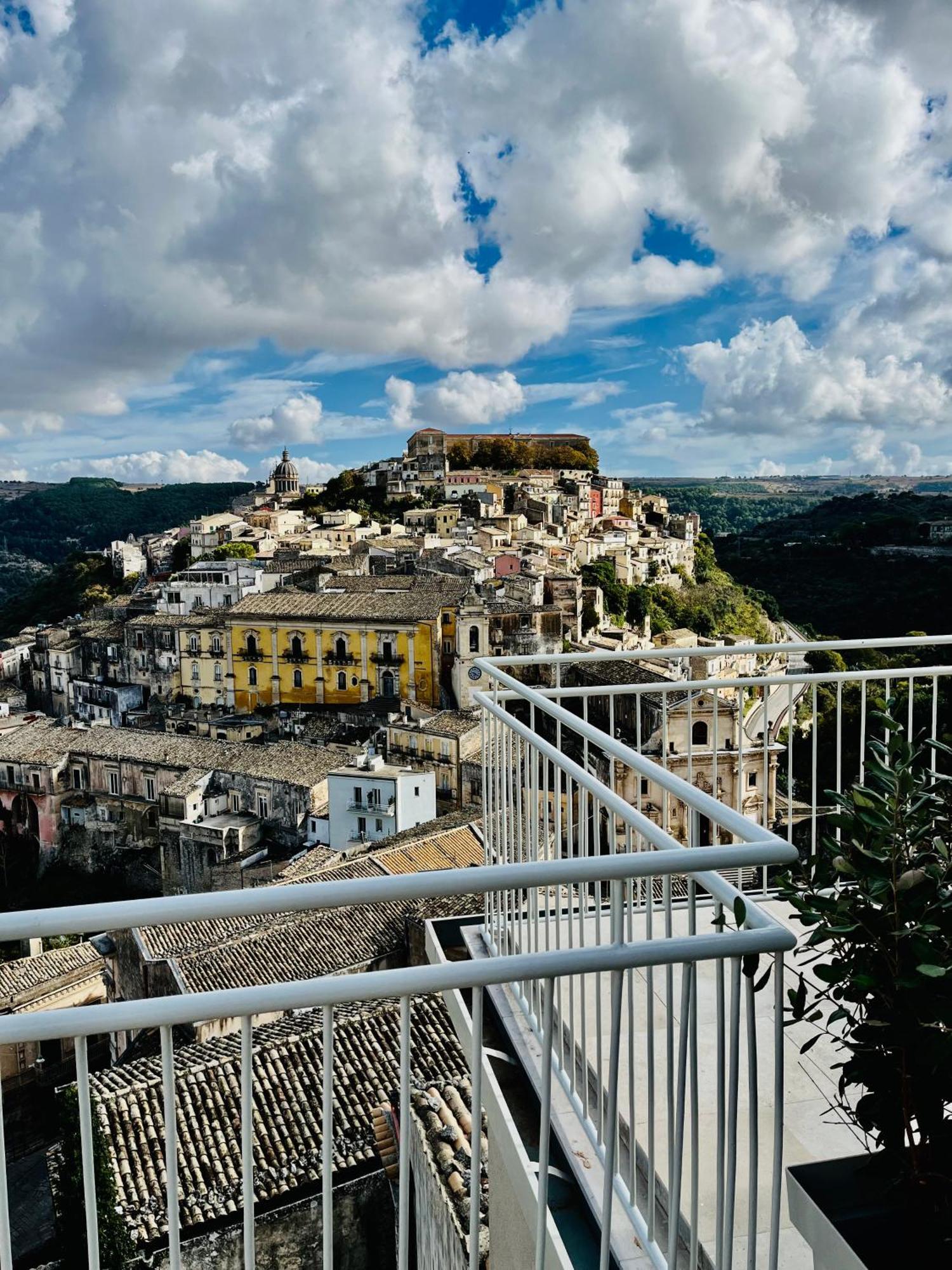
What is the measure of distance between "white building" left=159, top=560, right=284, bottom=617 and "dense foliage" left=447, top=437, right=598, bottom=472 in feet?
108

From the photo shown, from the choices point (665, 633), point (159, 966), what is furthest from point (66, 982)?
point (665, 633)

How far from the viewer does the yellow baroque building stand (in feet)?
115

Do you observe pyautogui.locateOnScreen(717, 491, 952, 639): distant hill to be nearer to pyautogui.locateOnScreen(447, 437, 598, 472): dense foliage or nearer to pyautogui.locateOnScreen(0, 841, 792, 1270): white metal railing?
pyautogui.locateOnScreen(447, 437, 598, 472): dense foliage

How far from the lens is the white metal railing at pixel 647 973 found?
4.59 feet

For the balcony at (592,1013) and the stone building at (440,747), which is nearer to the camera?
the balcony at (592,1013)

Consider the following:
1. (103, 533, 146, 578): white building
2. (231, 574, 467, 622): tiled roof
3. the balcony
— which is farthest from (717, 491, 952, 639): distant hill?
(103, 533, 146, 578): white building

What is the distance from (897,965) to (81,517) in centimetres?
12006

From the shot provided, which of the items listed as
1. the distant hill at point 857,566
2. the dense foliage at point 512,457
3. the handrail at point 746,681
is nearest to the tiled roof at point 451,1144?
the handrail at point 746,681

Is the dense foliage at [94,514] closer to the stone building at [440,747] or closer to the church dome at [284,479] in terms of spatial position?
the church dome at [284,479]

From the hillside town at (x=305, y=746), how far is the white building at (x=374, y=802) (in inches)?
2.8

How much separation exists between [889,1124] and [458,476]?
6541 centimetres

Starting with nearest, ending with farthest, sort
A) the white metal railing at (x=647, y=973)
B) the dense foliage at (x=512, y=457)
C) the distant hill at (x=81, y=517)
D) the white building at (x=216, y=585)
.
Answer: the white metal railing at (x=647, y=973), the white building at (x=216, y=585), the dense foliage at (x=512, y=457), the distant hill at (x=81, y=517)

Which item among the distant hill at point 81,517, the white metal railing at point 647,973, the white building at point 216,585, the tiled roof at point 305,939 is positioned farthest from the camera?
the distant hill at point 81,517

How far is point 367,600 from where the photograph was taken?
3678cm
